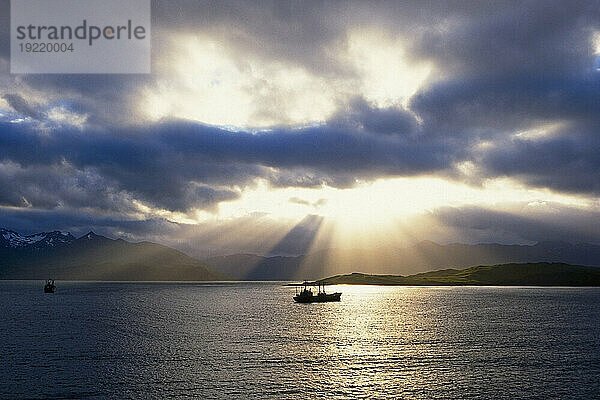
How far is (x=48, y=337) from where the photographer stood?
11250 centimetres

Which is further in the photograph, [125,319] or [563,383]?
[125,319]

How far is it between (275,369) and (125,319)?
9665 centimetres

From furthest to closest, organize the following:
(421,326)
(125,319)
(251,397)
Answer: (125,319) < (421,326) < (251,397)

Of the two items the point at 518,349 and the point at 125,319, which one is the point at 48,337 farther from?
the point at 518,349

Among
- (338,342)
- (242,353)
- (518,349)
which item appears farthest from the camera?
(338,342)

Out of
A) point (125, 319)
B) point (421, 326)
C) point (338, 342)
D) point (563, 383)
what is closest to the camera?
point (563, 383)

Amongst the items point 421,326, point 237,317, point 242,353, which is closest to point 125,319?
point 237,317

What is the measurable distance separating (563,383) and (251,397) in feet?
146

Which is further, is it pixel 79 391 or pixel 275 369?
pixel 275 369

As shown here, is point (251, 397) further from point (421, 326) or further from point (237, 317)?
point (237, 317)

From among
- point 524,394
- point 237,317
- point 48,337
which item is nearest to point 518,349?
point 524,394

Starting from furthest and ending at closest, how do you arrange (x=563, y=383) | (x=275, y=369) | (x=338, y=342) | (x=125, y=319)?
(x=125, y=319) → (x=338, y=342) → (x=275, y=369) → (x=563, y=383)

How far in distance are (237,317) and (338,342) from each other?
62617mm

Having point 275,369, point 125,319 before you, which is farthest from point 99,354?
point 125,319
